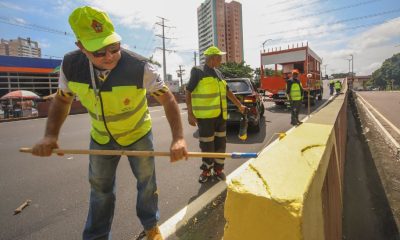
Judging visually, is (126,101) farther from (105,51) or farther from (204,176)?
(204,176)

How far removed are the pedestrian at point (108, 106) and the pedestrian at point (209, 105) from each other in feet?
6.02

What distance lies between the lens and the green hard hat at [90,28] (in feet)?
6.98

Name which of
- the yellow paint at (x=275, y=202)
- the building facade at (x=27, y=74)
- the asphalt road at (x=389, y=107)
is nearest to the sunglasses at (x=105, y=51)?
the yellow paint at (x=275, y=202)

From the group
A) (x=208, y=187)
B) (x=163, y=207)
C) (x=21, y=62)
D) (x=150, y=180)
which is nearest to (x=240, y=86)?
(x=208, y=187)

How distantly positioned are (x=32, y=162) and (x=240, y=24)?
7861cm

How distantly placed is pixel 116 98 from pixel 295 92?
→ 933cm

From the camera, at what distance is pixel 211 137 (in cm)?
454

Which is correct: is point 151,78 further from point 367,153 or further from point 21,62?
point 21,62

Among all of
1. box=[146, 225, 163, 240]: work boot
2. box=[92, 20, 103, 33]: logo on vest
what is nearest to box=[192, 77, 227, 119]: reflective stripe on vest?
box=[146, 225, 163, 240]: work boot

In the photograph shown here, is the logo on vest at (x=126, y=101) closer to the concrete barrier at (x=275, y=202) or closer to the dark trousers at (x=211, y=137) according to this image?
the concrete barrier at (x=275, y=202)

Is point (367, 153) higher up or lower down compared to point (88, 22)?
lower down

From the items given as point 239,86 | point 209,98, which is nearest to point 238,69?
point 239,86

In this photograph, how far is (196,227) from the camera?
3068 mm

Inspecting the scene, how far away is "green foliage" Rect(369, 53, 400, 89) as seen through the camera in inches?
4863
